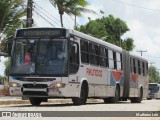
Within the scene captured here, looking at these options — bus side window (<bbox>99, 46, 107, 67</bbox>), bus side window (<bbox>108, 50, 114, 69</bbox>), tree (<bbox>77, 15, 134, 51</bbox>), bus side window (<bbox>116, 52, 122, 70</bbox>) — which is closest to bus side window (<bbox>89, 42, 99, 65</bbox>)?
bus side window (<bbox>99, 46, 107, 67</bbox>)

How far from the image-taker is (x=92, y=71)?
2194 centimetres

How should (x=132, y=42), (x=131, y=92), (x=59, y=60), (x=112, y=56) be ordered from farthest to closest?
Answer: (x=132, y=42) → (x=131, y=92) → (x=112, y=56) → (x=59, y=60)

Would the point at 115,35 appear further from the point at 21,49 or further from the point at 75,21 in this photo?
the point at 21,49

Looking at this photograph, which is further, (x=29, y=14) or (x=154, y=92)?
(x=154, y=92)

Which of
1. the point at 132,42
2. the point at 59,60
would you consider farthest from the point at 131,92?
the point at 132,42

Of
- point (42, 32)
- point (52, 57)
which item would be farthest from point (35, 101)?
point (42, 32)

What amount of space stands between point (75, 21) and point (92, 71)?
23.0m

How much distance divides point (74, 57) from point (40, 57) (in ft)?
4.64

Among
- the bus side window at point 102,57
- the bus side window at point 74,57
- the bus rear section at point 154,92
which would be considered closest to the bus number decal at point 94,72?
the bus side window at point 102,57

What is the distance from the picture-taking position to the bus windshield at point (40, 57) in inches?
742

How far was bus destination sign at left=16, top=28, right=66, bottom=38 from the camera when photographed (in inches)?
762

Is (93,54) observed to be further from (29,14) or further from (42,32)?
(29,14)

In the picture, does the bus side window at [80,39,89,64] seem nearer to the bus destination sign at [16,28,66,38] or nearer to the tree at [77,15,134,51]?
the bus destination sign at [16,28,66,38]

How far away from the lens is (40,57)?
62.5 feet
